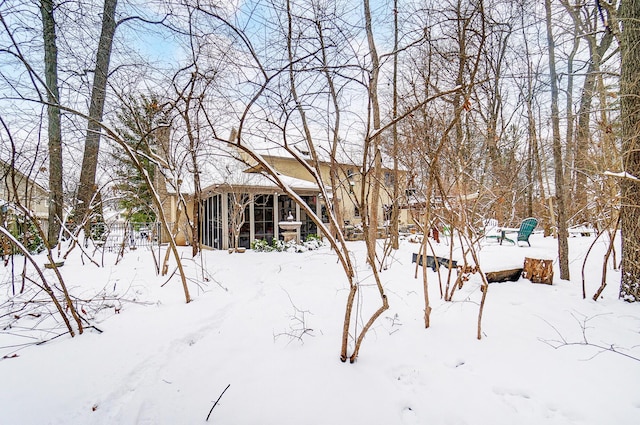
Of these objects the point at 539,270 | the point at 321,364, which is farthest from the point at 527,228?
the point at 321,364

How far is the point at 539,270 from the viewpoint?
389cm

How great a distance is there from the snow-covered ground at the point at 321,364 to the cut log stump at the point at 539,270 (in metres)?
0.50

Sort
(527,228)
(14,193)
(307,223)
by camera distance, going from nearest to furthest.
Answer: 1. (14,193)
2. (527,228)
3. (307,223)

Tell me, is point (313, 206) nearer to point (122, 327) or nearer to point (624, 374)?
point (122, 327)

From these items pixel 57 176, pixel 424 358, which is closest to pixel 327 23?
pixel 424 358

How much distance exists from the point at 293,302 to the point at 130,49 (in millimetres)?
3298

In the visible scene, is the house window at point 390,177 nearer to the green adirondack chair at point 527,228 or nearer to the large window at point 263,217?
the green adirondack chair at point 527,228

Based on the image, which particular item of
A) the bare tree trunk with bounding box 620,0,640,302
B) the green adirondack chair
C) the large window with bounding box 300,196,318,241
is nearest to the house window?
the bare tree trunk with bounding box 620,0,640,302

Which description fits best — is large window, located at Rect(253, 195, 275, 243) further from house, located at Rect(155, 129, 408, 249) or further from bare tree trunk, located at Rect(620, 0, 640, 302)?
bare tree trunk, located at Rect(620, 0, 640, 302)

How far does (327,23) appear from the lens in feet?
9.82

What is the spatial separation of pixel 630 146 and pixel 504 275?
1.93 m

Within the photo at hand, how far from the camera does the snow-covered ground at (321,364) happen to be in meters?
1.59

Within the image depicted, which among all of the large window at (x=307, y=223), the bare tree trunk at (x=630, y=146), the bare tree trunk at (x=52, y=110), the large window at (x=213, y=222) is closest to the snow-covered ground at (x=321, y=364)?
the bare tree trunk at (x=630, y=146)

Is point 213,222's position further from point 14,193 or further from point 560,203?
point 560,203
